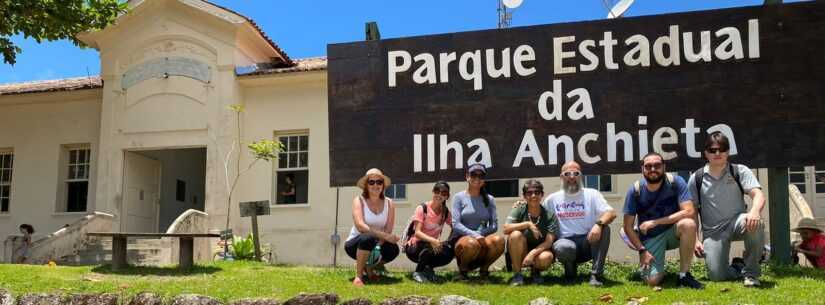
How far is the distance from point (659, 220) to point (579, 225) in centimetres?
87

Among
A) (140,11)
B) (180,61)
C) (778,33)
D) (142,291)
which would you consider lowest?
(142,291)

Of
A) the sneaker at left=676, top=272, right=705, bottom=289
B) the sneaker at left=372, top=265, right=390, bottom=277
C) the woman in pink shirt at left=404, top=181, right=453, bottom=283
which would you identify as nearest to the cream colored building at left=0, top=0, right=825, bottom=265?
the sneaker at left=372, top=265, right=390, bottom=277

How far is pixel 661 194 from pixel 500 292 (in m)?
2.03

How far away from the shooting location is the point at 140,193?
18.9m

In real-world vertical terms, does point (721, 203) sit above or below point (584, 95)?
below

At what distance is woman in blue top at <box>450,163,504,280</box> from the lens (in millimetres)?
8727

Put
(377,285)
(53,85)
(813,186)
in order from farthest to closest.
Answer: (53,85)
(813,186)
(377,285)

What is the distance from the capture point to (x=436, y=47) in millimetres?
10570

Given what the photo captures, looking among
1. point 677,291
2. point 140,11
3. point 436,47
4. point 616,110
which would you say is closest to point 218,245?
point 140,11

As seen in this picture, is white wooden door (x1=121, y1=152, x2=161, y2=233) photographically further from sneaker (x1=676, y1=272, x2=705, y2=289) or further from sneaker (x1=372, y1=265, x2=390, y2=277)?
sneaker (x1=676, y1=272, x2=705, y2=289)

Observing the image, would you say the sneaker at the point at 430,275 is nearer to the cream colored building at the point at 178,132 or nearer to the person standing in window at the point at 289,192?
the cream colored building at the point at 178,132

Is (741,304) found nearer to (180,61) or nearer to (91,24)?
(91,24)

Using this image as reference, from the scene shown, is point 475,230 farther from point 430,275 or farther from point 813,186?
point 813,186

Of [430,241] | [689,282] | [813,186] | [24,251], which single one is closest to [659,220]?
[689,282]
